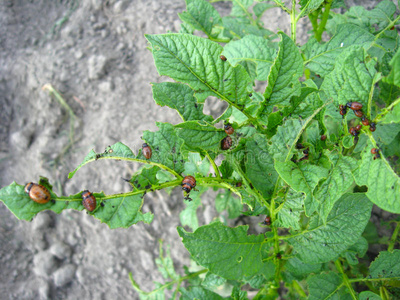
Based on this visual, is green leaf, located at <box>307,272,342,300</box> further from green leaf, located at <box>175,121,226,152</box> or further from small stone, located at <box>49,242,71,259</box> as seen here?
small stone, located at <box>49,242,71,259</box>

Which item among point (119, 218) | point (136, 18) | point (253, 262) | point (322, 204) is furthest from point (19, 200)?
point (136, 18)

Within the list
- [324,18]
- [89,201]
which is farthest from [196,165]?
[324,18]

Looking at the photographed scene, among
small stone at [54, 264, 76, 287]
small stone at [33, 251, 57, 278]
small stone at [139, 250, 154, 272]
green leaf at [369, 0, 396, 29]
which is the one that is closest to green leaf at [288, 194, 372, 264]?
green leaf at [369, 0, 396, 29]

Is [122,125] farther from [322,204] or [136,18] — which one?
[322,204]

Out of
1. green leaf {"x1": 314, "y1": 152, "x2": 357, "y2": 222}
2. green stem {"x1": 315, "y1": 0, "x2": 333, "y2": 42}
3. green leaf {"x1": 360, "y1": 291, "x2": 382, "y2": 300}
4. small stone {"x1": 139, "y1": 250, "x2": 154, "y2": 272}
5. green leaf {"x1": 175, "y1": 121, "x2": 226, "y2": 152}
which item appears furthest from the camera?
small stone {"x1": 139, "y1": 250, "x2": 154, "y2": 272}

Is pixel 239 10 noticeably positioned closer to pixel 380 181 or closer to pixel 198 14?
pixel 198 14

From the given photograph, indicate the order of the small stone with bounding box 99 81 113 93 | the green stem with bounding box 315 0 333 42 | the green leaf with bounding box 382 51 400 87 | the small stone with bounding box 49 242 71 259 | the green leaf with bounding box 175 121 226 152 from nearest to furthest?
the green leaf with bounding box 382 51 400 87
the green leaf with bounding box 175 121 226 152
the green stem with bounding box 315 0 333 42
the small stone with bounding box 49 242 71 259
the small stone with bounding box 99 81 113 93

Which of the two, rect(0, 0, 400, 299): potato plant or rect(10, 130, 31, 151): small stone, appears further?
rect(10, 130, 31, 151): small stone
